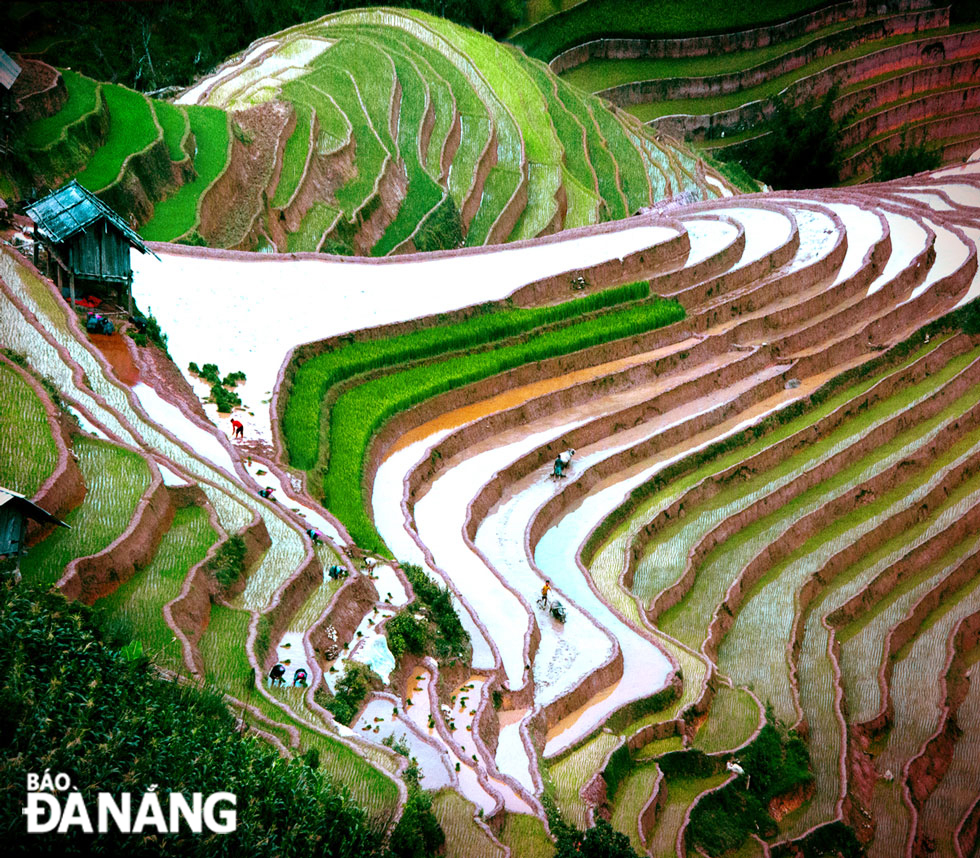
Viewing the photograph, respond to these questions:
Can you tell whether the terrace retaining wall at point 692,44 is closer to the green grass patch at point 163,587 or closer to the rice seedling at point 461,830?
the green grass patch at point 163,587

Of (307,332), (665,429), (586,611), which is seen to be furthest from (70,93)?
(586,611)

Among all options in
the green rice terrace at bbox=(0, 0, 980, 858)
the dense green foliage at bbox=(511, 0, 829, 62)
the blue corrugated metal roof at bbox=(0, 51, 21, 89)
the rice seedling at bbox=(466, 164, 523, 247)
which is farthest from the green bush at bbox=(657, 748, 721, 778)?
the dense green foliage at bbox=(511, 0, 829, 62)

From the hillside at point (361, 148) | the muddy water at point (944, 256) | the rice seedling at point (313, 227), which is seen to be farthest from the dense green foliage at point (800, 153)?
the rice seedling at point (313, 227)

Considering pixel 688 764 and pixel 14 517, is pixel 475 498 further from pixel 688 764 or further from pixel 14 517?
pixel 14 517

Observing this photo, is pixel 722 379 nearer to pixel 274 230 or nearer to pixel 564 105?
pixel 274 230

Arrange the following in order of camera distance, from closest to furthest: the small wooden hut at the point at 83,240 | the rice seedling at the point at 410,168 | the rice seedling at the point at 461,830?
the rice seedling at the point at 461,830 → the small wooden hut at the point at 83,240 → the rice seedling at the point at 410,168

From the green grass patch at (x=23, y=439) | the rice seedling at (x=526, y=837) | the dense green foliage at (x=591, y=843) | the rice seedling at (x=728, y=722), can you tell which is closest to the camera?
the dense green foliage at (x=591, y=843)

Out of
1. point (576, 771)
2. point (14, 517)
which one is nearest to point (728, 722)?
point (576, 771)
